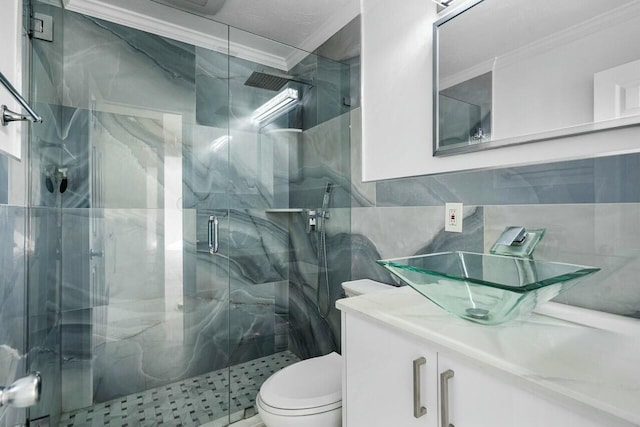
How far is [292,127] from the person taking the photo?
2109mm

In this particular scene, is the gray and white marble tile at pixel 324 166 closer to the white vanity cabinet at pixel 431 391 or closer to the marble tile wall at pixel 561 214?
the marble tile wall at pixel 561 214

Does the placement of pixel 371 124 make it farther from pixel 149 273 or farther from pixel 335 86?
pixel 149 273

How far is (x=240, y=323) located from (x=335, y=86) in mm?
1694

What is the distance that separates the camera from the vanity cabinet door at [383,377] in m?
0.79

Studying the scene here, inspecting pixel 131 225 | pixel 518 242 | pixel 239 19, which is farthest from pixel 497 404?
pixel 239 19

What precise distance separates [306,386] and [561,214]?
1264mm

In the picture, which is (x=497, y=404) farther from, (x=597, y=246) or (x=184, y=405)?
(x=184, y=405)

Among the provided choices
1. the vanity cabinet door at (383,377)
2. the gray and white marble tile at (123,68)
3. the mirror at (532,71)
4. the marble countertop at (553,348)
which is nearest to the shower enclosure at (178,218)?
the gray and white marble tile at (123,68)

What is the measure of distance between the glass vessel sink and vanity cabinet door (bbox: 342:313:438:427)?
6.2 inches

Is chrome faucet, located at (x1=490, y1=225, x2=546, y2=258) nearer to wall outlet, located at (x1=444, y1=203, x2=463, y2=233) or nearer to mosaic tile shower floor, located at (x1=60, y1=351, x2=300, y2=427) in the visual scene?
wall outlet, located at (x1=444, y1=203, x2=463, y2=233)

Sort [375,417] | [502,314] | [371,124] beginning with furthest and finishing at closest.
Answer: [371,124]
[375,417]
[502,314]

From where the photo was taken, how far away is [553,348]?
703 millimetres

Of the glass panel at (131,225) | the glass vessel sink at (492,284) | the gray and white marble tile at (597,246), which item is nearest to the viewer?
the glass vessel sink at (492,284)

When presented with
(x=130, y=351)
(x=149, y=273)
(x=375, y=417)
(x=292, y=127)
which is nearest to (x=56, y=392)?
(x=130, y=351)
